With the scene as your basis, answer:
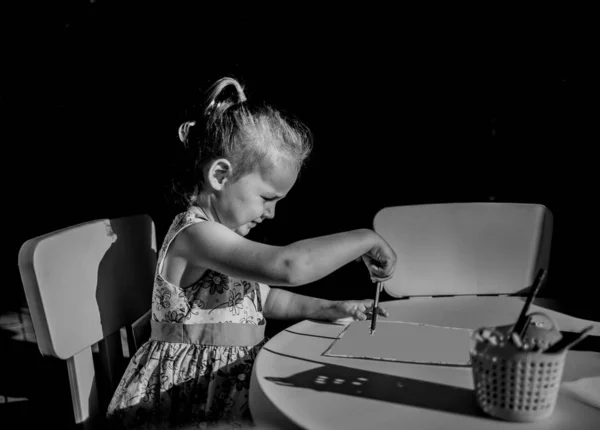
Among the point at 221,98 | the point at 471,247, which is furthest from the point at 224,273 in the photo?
the point at 471,247

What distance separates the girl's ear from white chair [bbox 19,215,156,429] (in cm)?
25

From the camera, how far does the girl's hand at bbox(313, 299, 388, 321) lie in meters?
1.12


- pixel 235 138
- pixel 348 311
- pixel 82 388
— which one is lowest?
pixel 82 388

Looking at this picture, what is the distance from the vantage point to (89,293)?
3.69 feet

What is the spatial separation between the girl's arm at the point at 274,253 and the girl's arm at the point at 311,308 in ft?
0.37

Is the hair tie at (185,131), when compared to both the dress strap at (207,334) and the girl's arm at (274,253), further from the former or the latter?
the dress strap at (207,334)

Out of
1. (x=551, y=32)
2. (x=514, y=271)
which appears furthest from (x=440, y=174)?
(x=514, y=271)

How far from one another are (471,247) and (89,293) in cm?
104

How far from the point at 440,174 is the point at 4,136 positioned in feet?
7.96

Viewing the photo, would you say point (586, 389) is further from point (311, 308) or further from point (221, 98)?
point (221, 98)

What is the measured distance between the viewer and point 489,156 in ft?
7.52

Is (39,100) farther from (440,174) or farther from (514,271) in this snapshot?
(514,271)

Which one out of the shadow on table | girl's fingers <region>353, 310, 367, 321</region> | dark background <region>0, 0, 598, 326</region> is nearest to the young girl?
girl's fingers <region>353, 310, 367, 321</region>

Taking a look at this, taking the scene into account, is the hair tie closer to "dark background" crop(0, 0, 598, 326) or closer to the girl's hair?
the girl's hair
